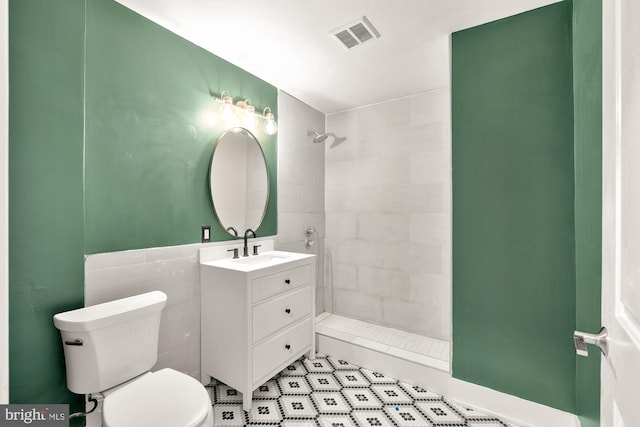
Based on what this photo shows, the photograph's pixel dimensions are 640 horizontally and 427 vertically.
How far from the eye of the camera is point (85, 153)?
1.46 meters

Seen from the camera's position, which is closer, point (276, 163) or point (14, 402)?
point (14, 402)

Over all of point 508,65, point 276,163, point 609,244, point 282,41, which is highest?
point 282,41

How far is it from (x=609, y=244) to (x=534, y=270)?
4.06 feet

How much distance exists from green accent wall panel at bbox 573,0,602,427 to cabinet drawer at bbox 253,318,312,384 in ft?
5.28

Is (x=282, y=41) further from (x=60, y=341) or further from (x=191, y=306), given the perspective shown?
(x=60, y=341)

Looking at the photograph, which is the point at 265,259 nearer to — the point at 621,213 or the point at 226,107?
the point at 226,107

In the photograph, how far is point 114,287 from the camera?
5.09ft

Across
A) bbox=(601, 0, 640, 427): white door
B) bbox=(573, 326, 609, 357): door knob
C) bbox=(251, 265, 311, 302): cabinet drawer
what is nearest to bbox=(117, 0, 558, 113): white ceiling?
bbox=(601, 0, 640, 427): white door

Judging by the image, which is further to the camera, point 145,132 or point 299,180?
point 299,180

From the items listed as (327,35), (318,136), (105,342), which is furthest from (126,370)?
(318,136)

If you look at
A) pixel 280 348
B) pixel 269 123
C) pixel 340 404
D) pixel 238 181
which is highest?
pixel 269 123

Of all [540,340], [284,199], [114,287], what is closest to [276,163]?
[284,199]

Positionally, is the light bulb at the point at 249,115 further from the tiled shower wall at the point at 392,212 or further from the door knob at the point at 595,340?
the door knob at the point at 595,340

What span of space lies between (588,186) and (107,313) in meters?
2.19
